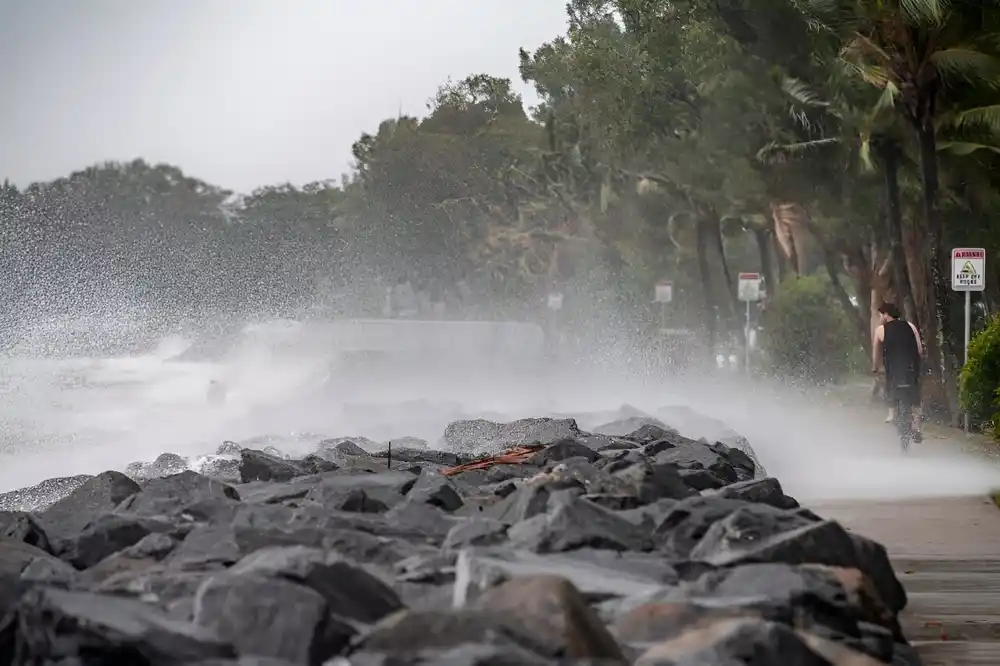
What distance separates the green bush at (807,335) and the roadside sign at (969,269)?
17.9 metres

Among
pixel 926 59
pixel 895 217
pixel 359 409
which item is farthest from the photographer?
pixel 895 217

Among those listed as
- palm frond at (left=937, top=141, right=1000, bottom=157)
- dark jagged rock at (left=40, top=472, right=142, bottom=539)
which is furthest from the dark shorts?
dark jagged rock at (left=40, top=472, right=142, bottom=539)

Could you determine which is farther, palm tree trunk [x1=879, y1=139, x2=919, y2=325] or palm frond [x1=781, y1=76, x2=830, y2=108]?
palm frond [x1=781, y1=76, x2=830, y2=108]

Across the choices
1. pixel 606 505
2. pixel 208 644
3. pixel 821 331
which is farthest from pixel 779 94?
pixel 208 644

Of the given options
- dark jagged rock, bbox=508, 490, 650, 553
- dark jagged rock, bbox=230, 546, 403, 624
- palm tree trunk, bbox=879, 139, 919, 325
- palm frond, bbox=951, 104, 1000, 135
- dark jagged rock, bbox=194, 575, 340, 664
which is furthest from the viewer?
palm tree trunk, bbox=879, 139, 919, 325

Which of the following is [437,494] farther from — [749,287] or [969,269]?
[749,287]

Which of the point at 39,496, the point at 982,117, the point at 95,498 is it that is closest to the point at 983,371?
the point at 982,117

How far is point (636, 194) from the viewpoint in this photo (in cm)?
6072

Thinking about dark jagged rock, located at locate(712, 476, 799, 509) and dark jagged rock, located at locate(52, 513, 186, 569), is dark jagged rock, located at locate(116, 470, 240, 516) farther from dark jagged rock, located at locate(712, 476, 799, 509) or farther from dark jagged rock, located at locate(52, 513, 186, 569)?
dark jagged rock, located at locate(712, 476, 799, 509)

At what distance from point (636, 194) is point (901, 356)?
40005 millimetres

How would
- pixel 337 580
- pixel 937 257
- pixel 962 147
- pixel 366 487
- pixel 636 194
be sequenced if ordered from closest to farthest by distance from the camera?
pixel 337 580 < pixel 366 487 < pixel 937 257 < pixel 962 147 < pixel 636 194

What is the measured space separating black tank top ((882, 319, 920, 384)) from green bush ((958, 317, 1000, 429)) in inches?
27.3

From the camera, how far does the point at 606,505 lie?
8273mm

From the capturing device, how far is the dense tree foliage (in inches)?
1147
